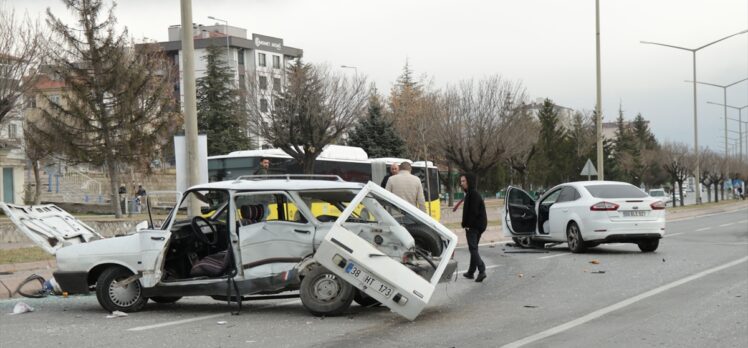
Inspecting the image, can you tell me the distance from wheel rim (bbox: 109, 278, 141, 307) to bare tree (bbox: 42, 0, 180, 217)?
2603cm

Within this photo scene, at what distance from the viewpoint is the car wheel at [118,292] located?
10.3 metres

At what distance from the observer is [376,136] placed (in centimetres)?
6112

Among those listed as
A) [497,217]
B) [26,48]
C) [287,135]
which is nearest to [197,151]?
[26,48]

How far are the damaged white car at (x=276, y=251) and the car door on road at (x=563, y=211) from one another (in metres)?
8.94

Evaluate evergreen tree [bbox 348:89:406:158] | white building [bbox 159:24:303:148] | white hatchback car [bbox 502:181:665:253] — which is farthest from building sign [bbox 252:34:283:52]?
white hatchback car [bbox 502:181:665:253]

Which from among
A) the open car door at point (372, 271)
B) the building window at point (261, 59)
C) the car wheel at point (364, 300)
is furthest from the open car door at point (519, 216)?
the building window at point (261, 59)

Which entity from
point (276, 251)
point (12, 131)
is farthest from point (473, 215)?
point (12, 131)

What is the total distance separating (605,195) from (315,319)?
1041 cm

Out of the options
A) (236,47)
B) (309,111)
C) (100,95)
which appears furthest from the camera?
(236,47)

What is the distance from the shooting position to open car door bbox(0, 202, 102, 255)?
1087cm

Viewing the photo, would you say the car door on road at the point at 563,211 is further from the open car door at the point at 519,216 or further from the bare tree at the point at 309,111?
the bare tree at the point at 309,111

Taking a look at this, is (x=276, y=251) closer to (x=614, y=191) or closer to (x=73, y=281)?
(x=73, y=281)

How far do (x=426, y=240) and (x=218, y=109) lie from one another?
184ft

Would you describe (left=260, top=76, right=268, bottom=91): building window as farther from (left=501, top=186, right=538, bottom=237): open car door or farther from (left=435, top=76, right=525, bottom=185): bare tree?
(left=501, top=186, right=538, bottom=237): open car door
